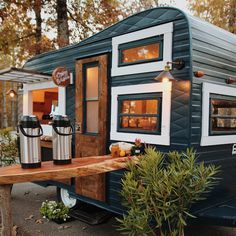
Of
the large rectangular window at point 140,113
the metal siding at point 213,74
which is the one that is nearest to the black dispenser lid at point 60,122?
the large rectangular window at point 140,113

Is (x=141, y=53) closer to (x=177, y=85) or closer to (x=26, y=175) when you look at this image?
(x=177, y=85)

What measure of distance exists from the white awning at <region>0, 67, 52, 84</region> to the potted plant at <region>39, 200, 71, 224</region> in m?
2.51

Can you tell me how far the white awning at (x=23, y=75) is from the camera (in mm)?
5068

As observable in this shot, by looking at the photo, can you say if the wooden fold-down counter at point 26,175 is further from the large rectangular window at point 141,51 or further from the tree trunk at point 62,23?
the tree trunk at point 62,23

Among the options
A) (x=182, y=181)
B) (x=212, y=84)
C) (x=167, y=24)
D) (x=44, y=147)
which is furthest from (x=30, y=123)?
(x=44, y=147)

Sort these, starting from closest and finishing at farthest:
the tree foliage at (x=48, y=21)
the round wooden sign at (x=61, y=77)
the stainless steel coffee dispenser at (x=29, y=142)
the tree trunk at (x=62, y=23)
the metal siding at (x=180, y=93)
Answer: the stainless steel coffee dispenser at (x=29, y=142)
the metal siding at (x=180, y=93)
the round wooden sign at (x=61, y=77)
the tree trunk at (x=62, y=23)
the tree foliage at (x=48, y=21)

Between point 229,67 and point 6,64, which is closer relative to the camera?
point 229,67

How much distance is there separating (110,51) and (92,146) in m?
1.51

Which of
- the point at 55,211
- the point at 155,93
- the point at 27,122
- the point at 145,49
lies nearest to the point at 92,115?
the point at 155,93

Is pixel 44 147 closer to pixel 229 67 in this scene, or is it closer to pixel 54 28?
pixel 229 67

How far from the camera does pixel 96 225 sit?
4.50m

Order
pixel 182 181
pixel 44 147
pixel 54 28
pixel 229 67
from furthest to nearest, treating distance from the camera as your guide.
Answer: pixel 54 28 < pixel 44 147 < pixel 229 67 < pixel 182 181

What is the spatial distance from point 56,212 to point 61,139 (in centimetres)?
223

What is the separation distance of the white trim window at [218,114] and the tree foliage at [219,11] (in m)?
7.09
